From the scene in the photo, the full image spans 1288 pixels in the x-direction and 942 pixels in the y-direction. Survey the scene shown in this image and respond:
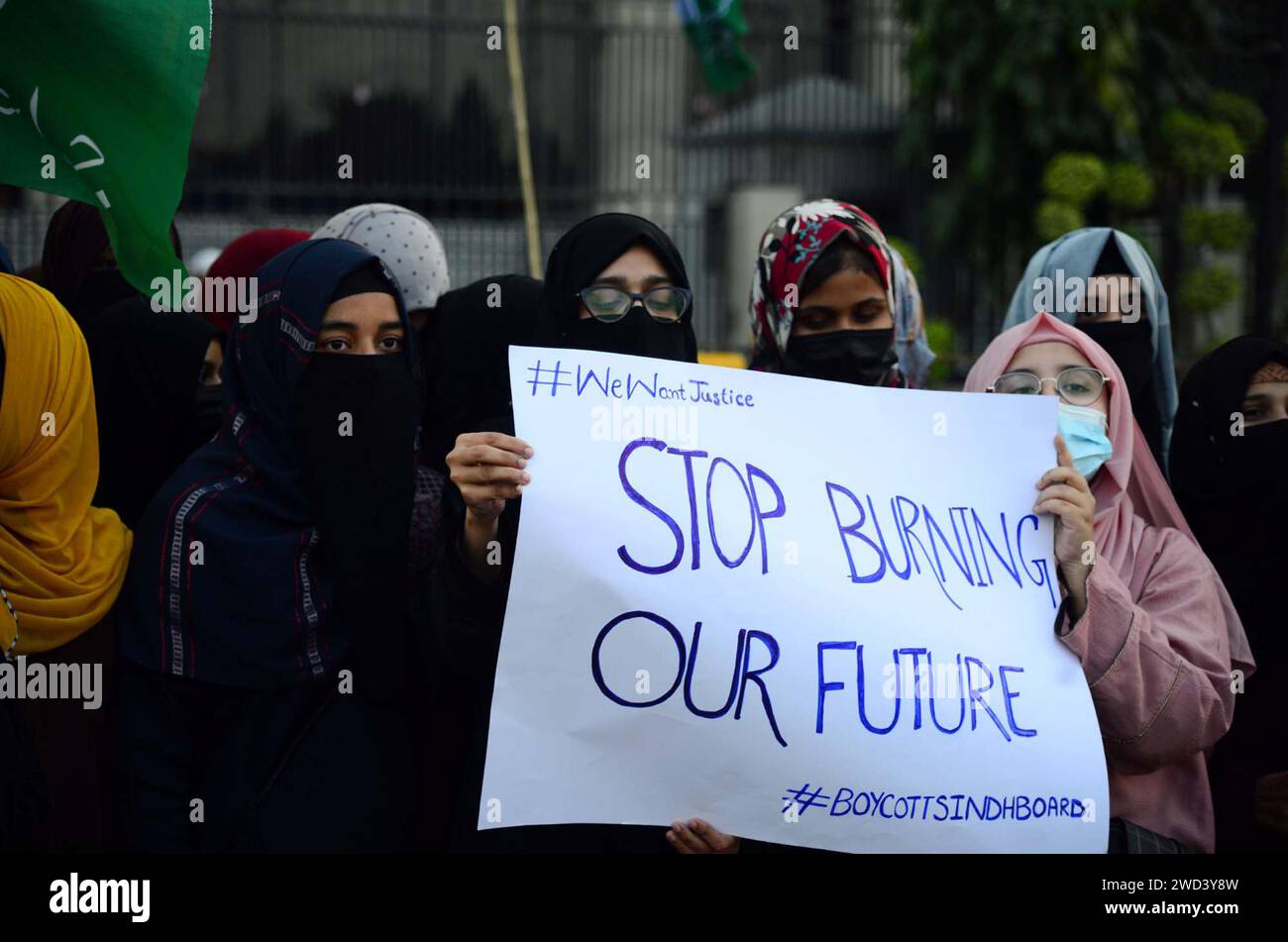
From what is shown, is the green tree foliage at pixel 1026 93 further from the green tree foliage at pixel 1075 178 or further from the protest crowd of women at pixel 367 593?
the protest crowd of women at pixel 367 593

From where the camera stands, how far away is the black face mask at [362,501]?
2490mm

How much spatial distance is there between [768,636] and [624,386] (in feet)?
1.52

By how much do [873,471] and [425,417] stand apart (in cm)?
108

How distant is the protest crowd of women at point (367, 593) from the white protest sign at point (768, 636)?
3.5 inches

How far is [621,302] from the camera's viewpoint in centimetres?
261

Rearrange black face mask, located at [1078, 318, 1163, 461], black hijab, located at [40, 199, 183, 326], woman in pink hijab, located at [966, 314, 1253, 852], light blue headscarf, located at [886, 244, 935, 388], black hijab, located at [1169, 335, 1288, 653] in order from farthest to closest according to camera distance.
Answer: black hijab, located at [40, 199, 183, 326]
light blue headscarf, located at [886, 244, 935, 388]
black face mask, located at [1078, 318, 1163, 461]
black hijab, located at [1169, 335, 1288, 653]
woman in pink hijab, located at [966, 314, 1253, 852]

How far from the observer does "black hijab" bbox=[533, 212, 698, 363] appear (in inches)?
103

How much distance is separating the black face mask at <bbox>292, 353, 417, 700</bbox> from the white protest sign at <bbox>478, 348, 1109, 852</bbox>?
13.2 inches

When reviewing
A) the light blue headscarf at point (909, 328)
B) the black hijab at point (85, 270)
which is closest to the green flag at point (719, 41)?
the light blue headscarf at point (909, 328)

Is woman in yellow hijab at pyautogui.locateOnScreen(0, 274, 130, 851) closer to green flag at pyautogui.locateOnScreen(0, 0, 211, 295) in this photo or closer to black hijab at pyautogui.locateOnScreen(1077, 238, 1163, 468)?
green flag at pyautogui.locateOnScreen(0, 0, 211, 295)

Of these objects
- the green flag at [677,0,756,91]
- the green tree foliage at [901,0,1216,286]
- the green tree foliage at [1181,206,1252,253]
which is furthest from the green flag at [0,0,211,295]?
the green tree foliage at [1181,206,1252,253]

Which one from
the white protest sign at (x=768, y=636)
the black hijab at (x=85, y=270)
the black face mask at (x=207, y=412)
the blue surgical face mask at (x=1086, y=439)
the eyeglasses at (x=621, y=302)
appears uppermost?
the black hijab at (x=85, y=270)
